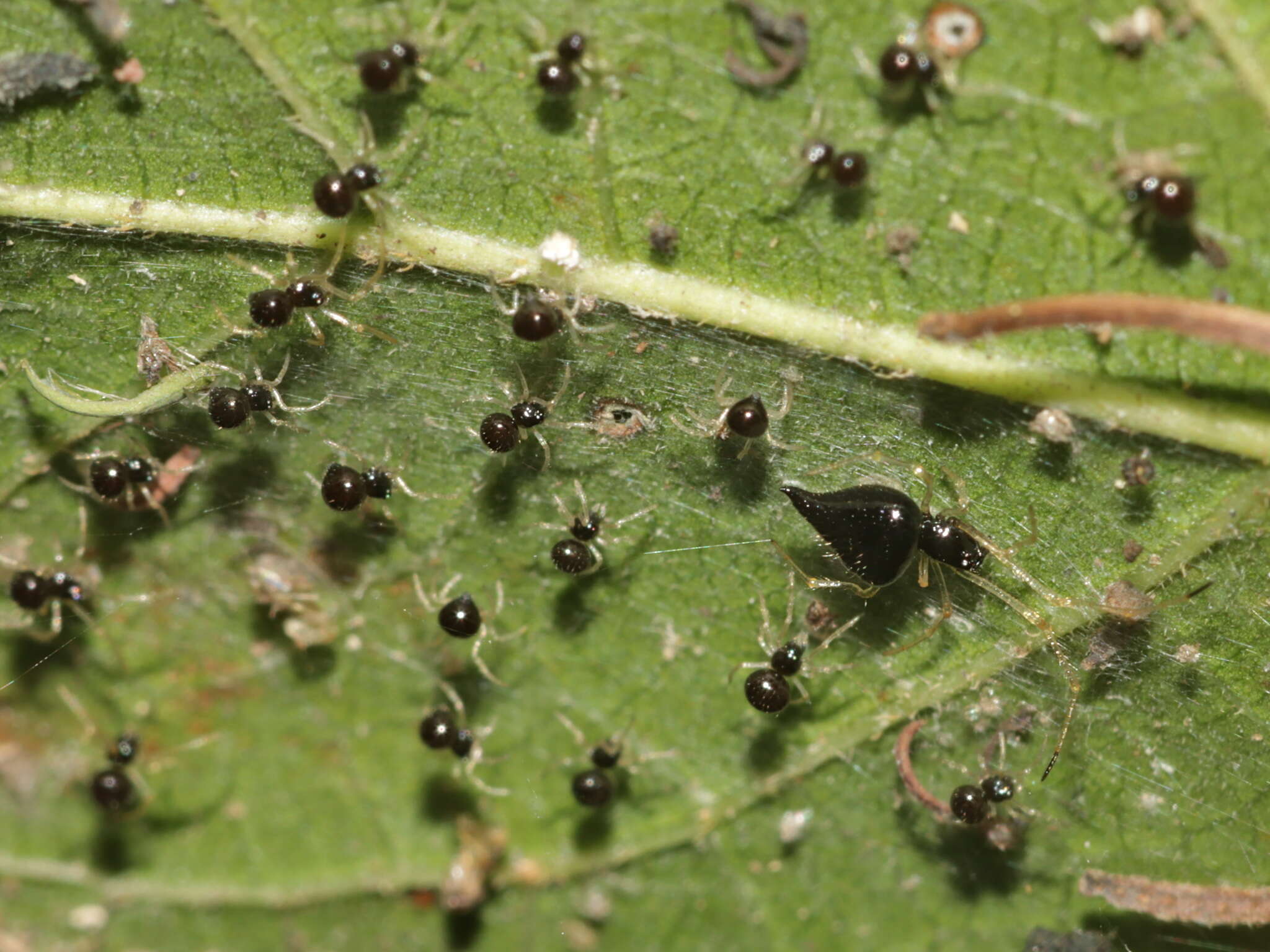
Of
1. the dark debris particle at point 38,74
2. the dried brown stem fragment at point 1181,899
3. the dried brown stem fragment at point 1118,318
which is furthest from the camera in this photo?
the dried brown stem fragment at point 1181,899

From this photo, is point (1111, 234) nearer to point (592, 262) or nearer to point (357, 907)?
point (592, 262)

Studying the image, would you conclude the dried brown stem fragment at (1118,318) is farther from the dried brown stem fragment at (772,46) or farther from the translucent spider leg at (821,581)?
the dried brown stem fragment at (772,46)

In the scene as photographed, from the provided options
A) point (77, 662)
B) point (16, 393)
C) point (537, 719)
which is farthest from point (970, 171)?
point (77, 662)

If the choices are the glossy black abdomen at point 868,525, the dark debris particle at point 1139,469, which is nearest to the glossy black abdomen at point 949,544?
the glossy black abdomen at point 868,525

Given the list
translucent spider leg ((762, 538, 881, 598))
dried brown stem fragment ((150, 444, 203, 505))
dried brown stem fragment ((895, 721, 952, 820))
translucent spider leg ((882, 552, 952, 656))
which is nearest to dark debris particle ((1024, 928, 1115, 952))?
dried brown stem fragment ((895, 721, 952, 820))

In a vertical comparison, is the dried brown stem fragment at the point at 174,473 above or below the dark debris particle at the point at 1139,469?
below
